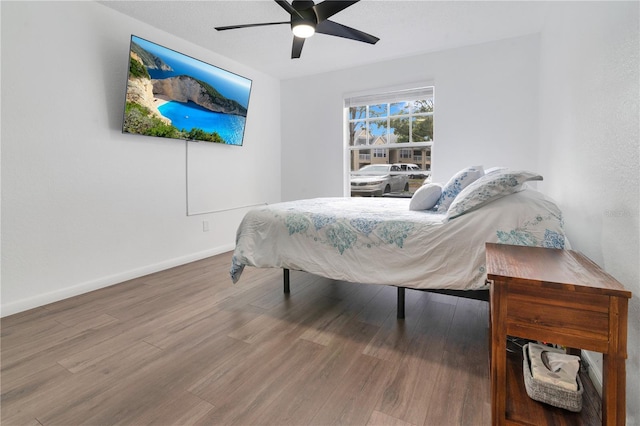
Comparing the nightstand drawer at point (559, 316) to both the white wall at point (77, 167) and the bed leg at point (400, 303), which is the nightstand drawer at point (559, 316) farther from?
the white wall at point (77, 167)

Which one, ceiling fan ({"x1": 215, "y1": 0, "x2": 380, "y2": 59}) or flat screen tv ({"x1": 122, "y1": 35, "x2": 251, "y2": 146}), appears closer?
ceiling fan ({"x1": 215, "y1": 0, "x2": 380, "y2": 59})

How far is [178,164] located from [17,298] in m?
1.84

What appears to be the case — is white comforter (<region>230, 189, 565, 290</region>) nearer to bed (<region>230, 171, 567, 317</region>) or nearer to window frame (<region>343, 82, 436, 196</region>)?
bed (<region>230, 171, 567, 317</region>)

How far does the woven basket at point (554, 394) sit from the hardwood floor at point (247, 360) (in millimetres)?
262

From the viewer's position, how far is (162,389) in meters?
1.48

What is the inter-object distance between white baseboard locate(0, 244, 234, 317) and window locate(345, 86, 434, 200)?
255 cm

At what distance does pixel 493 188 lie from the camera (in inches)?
68.0

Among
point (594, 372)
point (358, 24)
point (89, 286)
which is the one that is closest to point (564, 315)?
point (594, 372)

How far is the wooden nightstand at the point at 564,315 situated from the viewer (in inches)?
36.7

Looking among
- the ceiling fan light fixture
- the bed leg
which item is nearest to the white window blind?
the ceiling fan light fixture

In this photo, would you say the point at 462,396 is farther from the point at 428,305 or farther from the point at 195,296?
the point at 195,296

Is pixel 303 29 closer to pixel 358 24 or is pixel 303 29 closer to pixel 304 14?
pixel 304 14

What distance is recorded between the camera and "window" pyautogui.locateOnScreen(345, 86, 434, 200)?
4.17m

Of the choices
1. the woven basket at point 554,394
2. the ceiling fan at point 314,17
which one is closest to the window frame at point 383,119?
the ceiling fan at point 314,17
